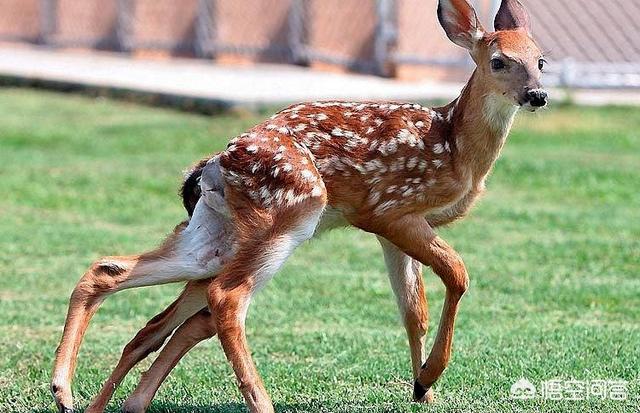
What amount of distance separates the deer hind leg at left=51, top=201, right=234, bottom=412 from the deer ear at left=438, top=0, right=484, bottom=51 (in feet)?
5.14

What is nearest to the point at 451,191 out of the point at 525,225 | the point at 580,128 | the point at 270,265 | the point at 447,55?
the point at 270,265

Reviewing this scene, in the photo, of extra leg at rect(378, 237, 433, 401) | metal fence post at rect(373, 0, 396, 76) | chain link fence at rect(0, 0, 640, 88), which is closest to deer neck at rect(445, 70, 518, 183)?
extra leg at rect(378, 237, 433, 401)

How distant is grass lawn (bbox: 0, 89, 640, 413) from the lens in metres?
7.63

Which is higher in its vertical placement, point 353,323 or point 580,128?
point 353,323

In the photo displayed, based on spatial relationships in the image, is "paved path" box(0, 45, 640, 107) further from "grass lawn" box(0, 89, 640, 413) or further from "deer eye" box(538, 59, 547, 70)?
"deer eye" box(538, 59, 547, 70)

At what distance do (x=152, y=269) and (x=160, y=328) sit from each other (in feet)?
1.26

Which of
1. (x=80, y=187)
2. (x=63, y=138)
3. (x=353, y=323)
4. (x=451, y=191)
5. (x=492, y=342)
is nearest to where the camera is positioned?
(x=451, y=191)

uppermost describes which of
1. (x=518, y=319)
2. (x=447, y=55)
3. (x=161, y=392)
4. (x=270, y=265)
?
(x=270, y=265)

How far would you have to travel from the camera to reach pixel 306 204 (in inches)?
261

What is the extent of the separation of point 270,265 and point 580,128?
11597 millimetres

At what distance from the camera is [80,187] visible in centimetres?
1453

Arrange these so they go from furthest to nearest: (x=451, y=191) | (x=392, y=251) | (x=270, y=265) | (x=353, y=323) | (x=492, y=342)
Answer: (x=353, y=323) → (x=492, y=342) → (x=392, y=251) → (x=451, y=191) → (x=270, y=265)

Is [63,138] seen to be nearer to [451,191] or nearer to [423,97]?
[423,97]
